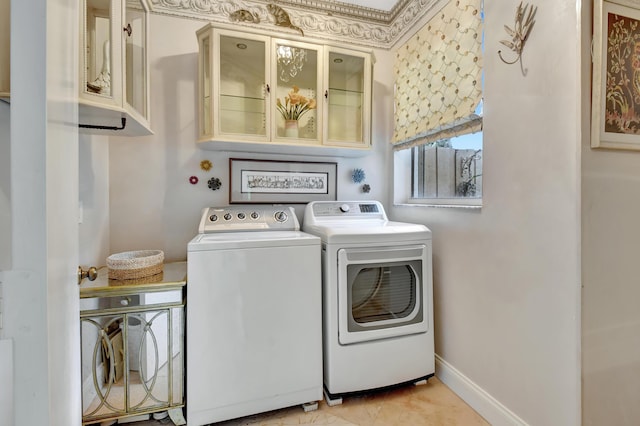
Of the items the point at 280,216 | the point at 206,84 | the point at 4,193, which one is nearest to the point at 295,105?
the point at 206,84

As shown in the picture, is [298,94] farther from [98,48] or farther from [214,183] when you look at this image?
[98,48]

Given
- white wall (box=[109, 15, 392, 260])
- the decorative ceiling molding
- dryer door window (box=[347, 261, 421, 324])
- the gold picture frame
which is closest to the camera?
the gold picture frame

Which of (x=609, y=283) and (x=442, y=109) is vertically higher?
(x=442, y=109)

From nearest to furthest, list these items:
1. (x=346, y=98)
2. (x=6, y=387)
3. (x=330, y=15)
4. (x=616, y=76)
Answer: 1. (x=6, y=387)
2. (x=616, y=76)
3. (x=346, y=98)
4. (x=330, y=15)

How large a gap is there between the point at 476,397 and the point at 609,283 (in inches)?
34.4

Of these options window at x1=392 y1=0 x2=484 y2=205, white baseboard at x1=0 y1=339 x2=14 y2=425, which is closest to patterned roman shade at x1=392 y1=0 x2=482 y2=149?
window at x1=392 y1=0 x2=484 y2=205

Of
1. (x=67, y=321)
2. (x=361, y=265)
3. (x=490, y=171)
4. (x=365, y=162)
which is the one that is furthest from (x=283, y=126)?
(x=67, y=321)

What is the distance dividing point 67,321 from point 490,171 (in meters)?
1.69

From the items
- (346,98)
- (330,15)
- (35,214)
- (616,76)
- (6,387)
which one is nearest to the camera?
(35,214)

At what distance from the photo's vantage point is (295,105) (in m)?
2.01

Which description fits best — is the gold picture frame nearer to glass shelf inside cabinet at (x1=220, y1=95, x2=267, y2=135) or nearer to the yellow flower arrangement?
the yellow flower arrangement

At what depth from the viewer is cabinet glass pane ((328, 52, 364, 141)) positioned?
2.07m

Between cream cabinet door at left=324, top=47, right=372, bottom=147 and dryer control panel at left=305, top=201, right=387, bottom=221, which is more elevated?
cream cabinet door at left=324, top=47, right=372, bottom=147

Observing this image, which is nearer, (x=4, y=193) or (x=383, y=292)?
(x=4, y=193)
